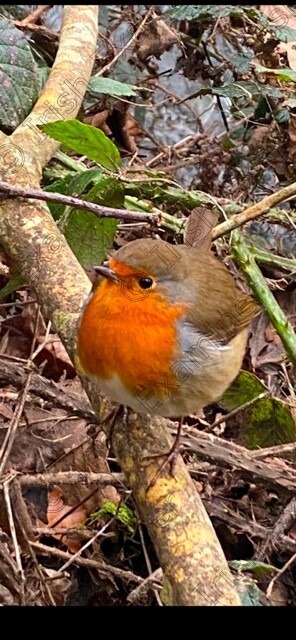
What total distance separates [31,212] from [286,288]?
1.72m

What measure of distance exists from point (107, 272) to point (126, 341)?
17 centimetres

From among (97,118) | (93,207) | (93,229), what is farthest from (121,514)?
(97,118)

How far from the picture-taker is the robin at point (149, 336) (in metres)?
2.04

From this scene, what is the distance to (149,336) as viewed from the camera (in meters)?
2.07

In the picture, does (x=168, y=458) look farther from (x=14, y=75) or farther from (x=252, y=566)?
(x=14, y=75)

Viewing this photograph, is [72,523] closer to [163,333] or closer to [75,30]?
[163,333]

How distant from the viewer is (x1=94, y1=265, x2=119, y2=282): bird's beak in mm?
2037

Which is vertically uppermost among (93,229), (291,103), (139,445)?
(291,103)

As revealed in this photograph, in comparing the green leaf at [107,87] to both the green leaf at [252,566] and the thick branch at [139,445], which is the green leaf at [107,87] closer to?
the thick branch at [139,445]

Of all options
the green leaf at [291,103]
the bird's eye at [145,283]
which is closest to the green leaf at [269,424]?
the bird's eye at [145,283]

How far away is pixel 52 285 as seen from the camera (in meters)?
2.44

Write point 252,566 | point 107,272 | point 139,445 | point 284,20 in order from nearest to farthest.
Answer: point 107,272 → point 139,445 → point 252,566 → point 284,20
